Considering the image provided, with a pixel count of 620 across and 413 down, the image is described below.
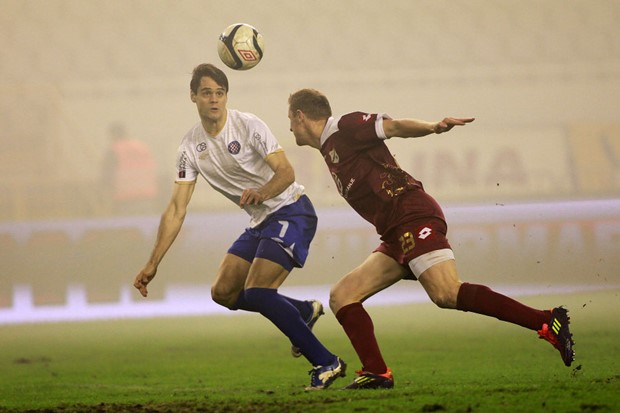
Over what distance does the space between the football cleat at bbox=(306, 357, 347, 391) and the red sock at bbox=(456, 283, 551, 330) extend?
85 cm

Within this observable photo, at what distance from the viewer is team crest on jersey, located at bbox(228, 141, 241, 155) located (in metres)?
6.98

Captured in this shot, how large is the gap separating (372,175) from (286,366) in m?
3.13

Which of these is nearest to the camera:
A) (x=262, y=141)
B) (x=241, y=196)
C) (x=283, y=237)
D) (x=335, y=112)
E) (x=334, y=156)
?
(x=334, y=156)

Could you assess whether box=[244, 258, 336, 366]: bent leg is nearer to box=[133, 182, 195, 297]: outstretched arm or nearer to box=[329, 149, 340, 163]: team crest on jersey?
box=[133, 182, 195, 297]: outstretched arm

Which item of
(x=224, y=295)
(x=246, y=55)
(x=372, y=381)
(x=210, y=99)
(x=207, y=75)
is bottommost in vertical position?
(x=372, y=381)

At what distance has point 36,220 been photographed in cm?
1602

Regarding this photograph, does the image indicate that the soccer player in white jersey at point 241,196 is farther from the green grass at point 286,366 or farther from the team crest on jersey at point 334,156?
the green grass at point 286,366

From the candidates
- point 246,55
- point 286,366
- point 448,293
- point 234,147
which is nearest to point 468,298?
point 448,293

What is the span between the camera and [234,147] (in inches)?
275

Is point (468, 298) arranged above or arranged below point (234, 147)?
below

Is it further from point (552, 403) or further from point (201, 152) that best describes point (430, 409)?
point (201, 152)

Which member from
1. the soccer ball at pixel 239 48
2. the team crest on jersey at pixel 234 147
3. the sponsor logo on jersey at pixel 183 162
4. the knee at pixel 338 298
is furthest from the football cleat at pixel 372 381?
the soccer ball at pixel 239 48

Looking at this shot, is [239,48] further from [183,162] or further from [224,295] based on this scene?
[224,295]

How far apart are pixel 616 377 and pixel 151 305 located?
30.5 feet
